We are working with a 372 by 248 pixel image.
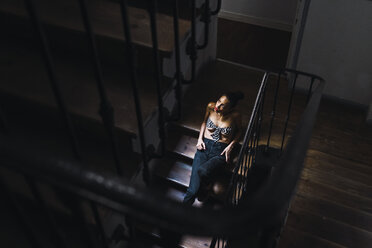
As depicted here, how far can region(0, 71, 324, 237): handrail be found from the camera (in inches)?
22.0

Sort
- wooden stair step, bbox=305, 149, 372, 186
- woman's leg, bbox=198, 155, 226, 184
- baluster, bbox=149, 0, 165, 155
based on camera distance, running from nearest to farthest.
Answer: baluster, bbox=149, 0, 165, 155
woman's leg, bbox=198, 155, 226, 184
wooden stair step, bbox=305, 149, 372, 186

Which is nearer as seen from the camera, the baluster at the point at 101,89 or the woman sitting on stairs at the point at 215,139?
the baluster at the point at 101,89

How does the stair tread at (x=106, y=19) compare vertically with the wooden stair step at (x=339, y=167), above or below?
below

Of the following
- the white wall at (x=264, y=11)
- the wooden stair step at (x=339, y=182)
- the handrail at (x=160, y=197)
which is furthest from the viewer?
the white wall at (x=264, y=11)

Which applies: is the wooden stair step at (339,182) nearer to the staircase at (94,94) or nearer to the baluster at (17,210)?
the staircase at (94,94)

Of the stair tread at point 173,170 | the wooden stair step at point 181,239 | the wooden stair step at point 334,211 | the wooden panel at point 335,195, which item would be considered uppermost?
the wooden panel at point 335,195

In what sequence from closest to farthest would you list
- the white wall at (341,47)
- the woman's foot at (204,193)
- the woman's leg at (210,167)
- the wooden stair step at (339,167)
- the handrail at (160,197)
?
the handrail at (160,197), the woman's leg at (210,167), the woman's foot at (204,193), the wooden stair step at (339,167), the white wall at (341,47)

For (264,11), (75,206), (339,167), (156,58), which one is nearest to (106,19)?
(156,58)

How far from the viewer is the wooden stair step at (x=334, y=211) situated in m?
3.52

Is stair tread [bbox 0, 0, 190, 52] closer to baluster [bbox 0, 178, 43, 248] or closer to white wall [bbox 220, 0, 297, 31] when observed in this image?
baluster [bbox 0, 178, 43, 248]

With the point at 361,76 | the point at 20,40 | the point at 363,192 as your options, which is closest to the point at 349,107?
the point at 361,76

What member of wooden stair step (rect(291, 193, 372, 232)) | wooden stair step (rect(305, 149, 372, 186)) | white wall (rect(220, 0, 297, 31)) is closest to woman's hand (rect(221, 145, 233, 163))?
wooden stair step (rect(291, 193, 372, 232))

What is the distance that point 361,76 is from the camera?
4.66 m

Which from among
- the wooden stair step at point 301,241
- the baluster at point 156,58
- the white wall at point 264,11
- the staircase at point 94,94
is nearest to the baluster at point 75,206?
the staircase at point 94,94
